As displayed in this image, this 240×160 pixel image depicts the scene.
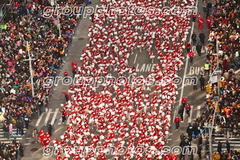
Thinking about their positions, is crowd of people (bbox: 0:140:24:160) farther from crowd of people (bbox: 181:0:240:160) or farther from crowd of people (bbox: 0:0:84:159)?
crowd of people (bbox: 181:0:240:160)

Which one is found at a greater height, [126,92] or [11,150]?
[126,92]

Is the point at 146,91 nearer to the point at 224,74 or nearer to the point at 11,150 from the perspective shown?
the point at 224,74

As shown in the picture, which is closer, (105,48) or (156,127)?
(156,127)

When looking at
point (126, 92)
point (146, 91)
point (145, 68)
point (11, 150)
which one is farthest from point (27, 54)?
point (11, 150)

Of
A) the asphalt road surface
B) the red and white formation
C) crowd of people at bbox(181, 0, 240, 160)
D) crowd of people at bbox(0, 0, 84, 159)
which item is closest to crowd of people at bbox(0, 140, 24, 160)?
crowd of people at bbox(0, 0, 84, 159)

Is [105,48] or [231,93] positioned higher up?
[105,48]

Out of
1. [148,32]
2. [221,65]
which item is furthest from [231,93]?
[148,32]

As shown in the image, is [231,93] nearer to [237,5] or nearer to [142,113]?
[142,113]
